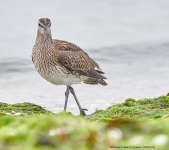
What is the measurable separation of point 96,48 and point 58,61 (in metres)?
8.28

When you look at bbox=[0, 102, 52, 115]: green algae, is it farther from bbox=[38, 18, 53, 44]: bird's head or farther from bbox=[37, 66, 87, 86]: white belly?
bbox=[38, 18, 53, 44]: bird's head

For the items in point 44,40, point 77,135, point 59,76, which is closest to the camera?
point 77,135

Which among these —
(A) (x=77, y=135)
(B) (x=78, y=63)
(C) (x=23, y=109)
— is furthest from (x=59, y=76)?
(A) (x=77, y=135)

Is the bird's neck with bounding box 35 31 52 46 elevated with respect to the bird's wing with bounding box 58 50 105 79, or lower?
elevated

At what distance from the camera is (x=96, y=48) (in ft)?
51.3

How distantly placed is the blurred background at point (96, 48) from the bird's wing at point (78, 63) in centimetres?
107

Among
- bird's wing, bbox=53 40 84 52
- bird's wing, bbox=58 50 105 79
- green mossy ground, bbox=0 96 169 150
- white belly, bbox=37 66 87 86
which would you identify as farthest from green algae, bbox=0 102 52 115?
green mossy ground, bbox=0 96 169 150

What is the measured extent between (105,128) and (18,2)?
17.9 meters

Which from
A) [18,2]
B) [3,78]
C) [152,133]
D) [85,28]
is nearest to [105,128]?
[152,133]

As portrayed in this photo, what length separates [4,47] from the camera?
15.5 metres

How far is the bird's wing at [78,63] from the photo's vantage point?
7575 mm

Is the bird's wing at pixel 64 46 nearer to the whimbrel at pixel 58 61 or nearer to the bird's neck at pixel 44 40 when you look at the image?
the whimbrel at pixel 58 61

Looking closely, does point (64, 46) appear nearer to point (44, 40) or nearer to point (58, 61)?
point (44, 40)

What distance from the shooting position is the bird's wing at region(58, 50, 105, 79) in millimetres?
7575
